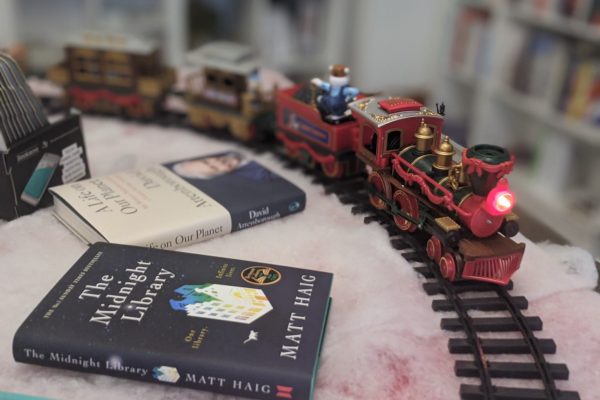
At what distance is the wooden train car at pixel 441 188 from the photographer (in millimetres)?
1194

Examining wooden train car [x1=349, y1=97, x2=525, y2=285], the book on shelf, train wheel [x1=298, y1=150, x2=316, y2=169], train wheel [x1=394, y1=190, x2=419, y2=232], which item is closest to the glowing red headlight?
wooden train car [x1=349, y1=97, x2=525, y2=285]

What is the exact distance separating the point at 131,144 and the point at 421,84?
2.42 m

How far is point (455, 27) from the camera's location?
3.59 meters

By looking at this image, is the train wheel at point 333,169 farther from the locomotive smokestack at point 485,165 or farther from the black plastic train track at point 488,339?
the locomotive smokestack at point 485,165

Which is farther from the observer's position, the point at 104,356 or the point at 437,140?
the point at 437,140

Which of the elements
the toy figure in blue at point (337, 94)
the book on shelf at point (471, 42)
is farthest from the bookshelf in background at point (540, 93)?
the toy figure in blue at point (337, 94)

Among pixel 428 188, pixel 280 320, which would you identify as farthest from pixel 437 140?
pixel 280 320

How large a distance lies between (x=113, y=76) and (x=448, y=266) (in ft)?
4.65

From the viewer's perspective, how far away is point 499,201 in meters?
1.18

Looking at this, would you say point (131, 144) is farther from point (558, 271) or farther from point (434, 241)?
point (558, 271)

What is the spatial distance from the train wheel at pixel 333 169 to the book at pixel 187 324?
53cm

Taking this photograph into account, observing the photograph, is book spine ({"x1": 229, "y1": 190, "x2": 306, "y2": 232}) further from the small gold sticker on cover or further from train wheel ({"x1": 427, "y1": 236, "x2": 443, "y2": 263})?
train wheel ({"x1": 427, "y1": 236, "x2": 443, "y2": 263})

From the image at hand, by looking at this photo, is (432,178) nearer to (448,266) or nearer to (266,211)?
(448,266)

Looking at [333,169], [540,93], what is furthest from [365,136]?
[540,93]
